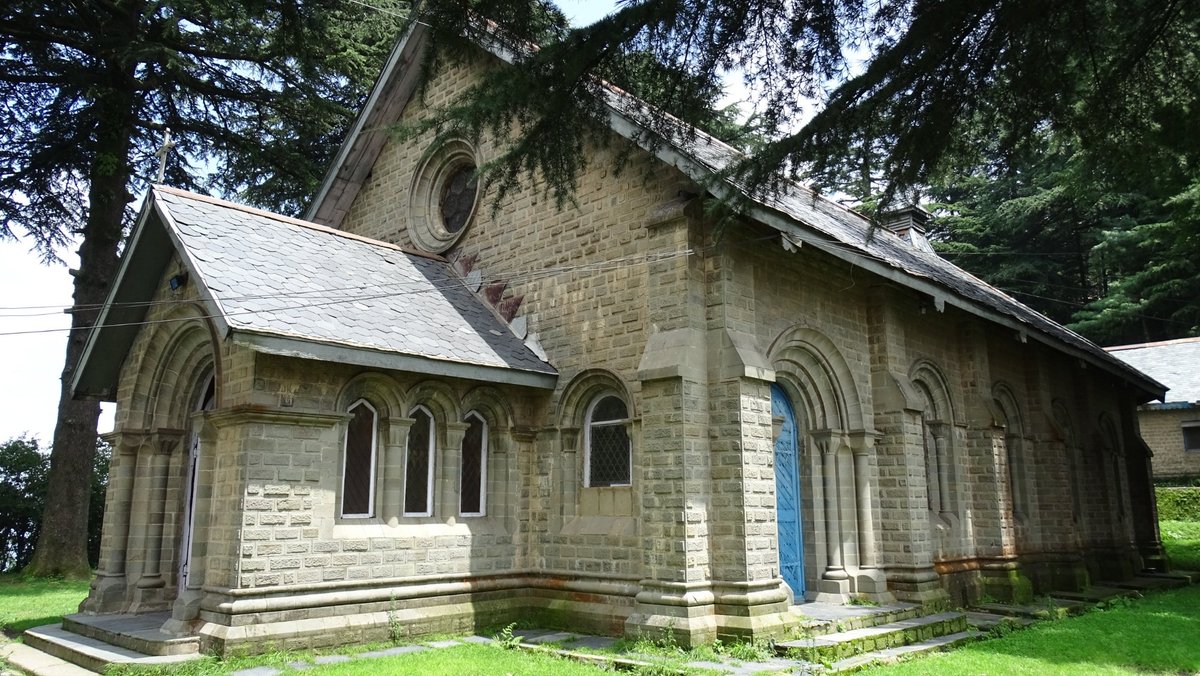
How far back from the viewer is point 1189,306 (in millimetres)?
35531

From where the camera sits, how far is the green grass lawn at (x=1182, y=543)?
21172mm

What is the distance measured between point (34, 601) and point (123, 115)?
399 inches

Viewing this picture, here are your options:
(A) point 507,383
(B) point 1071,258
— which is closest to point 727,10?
(A) point 507,383

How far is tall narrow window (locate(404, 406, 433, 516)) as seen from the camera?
35.2 feet

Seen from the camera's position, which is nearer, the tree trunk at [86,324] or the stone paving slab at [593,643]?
the stone paving slab at [593,643]

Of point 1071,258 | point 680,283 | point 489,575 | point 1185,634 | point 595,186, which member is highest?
point 1071,258

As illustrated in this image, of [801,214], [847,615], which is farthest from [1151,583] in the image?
[801,214]

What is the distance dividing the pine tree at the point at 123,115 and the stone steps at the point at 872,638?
13.9 m

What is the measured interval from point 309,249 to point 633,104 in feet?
17.8

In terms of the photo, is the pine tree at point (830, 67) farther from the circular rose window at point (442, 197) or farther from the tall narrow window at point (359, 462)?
the circular rose window at point (442, 197)

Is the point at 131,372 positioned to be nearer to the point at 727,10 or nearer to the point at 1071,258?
the point at 727,10

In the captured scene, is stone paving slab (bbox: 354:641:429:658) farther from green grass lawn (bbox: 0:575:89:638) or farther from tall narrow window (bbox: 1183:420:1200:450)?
tall narrow window (bbox: 1183:420:1200:450)

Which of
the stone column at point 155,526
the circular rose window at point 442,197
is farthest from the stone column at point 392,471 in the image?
the circular rose window at point 442,197

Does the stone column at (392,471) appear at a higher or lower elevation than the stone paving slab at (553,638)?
higher
